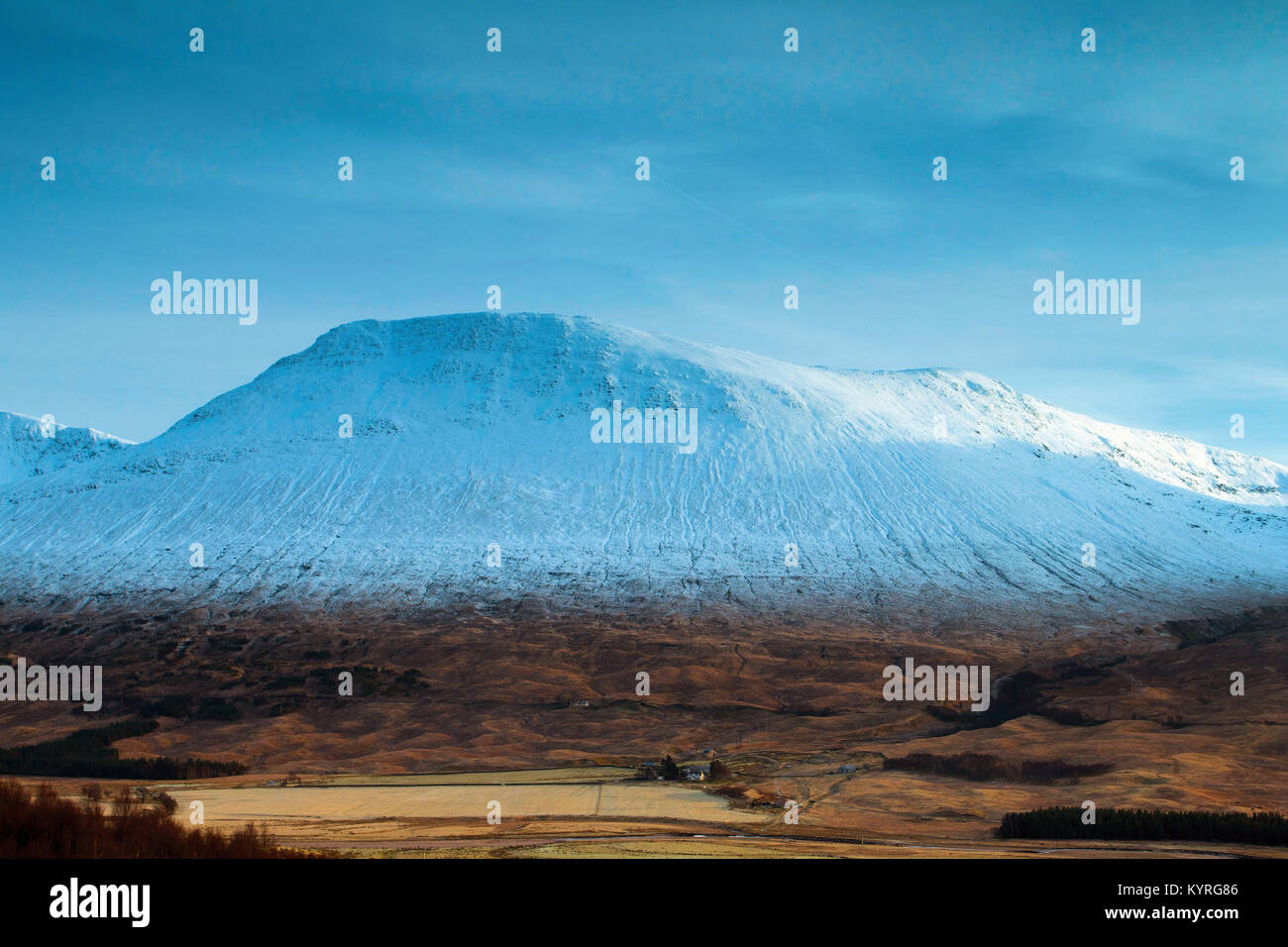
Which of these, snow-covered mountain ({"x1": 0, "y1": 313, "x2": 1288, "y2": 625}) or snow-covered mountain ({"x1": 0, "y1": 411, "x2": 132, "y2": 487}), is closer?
snow-covered mountain ({"x1": 0, "y1": 313, "x2": 1288, "y2": 625})

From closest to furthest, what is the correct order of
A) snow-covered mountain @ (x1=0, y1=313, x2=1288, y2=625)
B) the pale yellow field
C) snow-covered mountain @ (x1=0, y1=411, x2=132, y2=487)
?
the pale yellow field, snow-covered mountain @ (x1=0, y1=313, x2=1288, y2=625), snow-covered mountain @ (x1=0, y1=411, x2=132, y2=487)

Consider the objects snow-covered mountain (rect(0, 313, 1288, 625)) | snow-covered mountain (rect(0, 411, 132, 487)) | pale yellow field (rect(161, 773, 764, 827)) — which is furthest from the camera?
snow-covered mountain (rect(0, 411, 132, 487))

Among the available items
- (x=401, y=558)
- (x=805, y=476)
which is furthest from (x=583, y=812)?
(x=805, y=476)

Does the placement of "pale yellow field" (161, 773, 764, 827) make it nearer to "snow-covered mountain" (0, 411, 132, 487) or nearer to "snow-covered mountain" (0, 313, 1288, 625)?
"snow-covered mountain" (0, 313, 1288, 625)

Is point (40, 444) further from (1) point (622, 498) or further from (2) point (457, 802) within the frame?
(2) point (457, 802)

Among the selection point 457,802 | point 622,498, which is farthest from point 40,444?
point 457,802

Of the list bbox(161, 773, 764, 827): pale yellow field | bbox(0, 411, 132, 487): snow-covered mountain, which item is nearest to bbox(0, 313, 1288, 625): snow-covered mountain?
bbox(161, 773, 764, 827): pale yellow field
